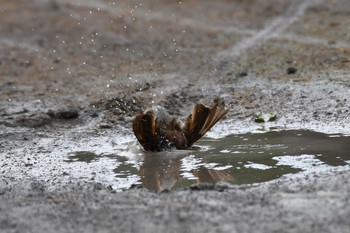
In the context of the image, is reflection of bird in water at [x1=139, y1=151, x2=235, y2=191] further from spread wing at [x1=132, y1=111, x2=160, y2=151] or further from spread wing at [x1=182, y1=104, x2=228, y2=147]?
spread wing at [x1=182, y1=104, x2=228, y2=147]

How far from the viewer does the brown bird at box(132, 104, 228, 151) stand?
5441 mm

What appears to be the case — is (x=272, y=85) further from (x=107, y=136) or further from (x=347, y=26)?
(x=347, y=26)

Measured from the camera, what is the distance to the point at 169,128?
18.8 feet

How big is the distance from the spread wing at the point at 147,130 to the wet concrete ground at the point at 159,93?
334mm

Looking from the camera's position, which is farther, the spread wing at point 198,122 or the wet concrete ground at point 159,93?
the spread wing at point 198,122

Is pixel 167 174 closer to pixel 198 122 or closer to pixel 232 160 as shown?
pixel 232 160

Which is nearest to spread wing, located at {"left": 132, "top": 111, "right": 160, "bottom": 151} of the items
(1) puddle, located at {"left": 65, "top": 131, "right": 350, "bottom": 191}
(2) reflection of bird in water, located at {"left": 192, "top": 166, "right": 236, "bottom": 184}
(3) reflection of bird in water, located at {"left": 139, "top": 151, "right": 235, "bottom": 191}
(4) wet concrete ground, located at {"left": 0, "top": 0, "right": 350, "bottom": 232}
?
(1) puddle, located at {"left": 65, "top": 131, "right": 350, "bottom": 191}

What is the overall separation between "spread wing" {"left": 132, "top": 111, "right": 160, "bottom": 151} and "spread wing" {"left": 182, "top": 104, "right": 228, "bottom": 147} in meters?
0.34

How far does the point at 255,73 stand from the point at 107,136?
3.48m

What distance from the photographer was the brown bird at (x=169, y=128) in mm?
5441

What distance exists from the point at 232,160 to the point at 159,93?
135 inches

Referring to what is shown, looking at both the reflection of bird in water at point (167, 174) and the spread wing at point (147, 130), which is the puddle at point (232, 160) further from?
the spread wing at point (147, 130)

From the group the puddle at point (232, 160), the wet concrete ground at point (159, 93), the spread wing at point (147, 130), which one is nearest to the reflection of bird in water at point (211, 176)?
the puddle at point (232, 160)

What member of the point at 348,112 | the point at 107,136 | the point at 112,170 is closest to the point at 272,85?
the point at 348,112
